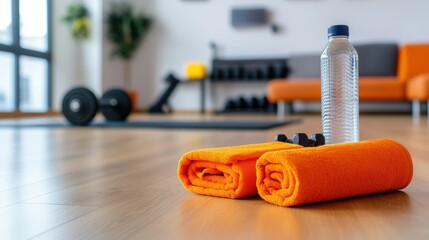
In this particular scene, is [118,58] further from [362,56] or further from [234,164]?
[234,164]

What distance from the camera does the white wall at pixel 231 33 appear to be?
681cm

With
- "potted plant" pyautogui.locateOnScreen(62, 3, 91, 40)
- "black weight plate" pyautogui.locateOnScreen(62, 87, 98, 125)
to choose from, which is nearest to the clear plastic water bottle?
"black weight plate" pyautogui.locateOnScreen(62, 87, 98, 125)

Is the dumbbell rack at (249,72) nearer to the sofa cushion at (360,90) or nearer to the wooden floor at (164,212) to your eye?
the sofa cushion at (360,90)

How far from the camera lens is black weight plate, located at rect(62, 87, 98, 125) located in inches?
149

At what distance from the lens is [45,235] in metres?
0.67

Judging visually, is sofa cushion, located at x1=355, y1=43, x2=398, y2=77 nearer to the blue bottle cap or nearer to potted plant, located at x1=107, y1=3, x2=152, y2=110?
potted plant, located at x1=107, y1=3, x2=152, y2=110

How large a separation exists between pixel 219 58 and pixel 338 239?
264 inches

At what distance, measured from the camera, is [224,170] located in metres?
0.93

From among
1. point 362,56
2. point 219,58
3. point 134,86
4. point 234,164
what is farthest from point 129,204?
point 134,86

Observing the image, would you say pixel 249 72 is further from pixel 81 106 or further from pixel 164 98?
pixel 81 106

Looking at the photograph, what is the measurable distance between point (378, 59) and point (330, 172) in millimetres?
5989

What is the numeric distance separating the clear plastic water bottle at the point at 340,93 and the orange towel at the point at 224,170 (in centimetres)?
23

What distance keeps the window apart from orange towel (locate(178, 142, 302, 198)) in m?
5.30

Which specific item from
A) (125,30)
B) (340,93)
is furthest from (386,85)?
(340,93)
